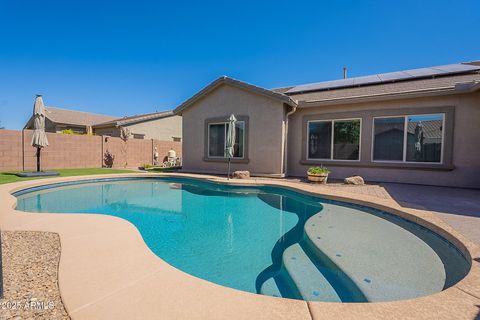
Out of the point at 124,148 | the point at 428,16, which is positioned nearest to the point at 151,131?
the point at 124,148

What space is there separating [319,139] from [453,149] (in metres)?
4.86

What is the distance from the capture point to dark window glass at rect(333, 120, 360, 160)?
32.9ft

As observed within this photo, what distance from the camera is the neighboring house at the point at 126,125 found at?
20.6 m

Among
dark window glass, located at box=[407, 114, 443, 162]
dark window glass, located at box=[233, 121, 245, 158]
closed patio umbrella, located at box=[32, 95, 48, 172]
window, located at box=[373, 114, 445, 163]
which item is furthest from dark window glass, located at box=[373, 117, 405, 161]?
closed patio umbrella, located at box=[32, 95, 48, 172]

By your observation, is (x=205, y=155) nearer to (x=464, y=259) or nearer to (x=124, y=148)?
(x=124, y=148)

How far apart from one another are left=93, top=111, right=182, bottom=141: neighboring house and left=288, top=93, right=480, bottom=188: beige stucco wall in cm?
1658

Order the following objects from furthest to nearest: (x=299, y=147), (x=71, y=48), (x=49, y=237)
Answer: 1. (x=71, y=48)
2. (x=299, y=147)
3. (x=49, y=237)

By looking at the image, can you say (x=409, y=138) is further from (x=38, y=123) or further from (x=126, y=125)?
(x=126, y=125)

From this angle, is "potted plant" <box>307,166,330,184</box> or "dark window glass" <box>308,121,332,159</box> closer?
"potted plant" <box>307,166,330,184</box>

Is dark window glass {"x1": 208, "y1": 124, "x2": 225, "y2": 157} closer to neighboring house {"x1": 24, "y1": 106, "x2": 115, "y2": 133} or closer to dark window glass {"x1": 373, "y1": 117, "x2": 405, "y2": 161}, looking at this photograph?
dark window glass {"x1": 373, "y1": 117, "x2": 405, "y2": 161}

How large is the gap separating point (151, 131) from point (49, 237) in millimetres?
19930

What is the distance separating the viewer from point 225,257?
3561 millimetres

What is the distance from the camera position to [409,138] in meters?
9.10

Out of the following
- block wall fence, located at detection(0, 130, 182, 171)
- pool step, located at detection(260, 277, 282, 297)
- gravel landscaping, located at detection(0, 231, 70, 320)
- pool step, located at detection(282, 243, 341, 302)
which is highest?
block wall fence, located at detection(0, 130, 182, 171)
